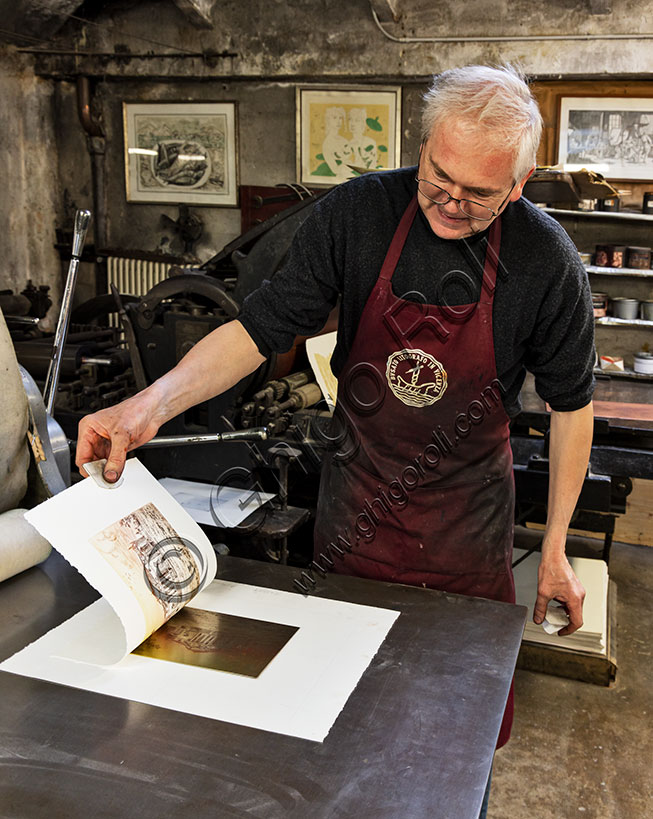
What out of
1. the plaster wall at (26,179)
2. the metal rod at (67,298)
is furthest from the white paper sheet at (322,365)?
the plaster wall at (26,179)

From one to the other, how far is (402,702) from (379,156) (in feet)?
18.1

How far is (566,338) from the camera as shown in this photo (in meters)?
1.50

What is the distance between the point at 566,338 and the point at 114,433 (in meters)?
0.84

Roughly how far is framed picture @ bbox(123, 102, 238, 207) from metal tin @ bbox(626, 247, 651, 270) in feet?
9.94

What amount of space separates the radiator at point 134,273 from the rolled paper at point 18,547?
5281mm

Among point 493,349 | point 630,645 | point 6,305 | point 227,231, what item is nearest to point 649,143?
point 227,231

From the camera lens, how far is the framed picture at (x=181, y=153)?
20.9 feet

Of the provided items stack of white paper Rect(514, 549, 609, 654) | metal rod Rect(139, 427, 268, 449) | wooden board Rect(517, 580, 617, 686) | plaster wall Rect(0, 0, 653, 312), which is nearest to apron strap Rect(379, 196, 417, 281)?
metal rod Rect(139, 427, 268, 449)

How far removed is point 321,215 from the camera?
155cm

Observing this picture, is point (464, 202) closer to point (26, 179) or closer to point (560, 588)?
point (560, 588)

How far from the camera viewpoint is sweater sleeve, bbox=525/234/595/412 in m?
1.47

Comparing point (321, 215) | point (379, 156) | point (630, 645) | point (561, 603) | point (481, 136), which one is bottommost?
point (630, 645)

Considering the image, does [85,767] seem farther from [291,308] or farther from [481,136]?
[481,136]

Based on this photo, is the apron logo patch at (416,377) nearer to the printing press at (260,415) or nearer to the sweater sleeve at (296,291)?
the sweater sleeve at (296,291)
